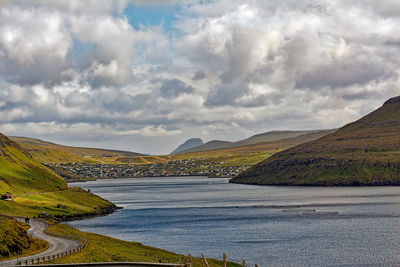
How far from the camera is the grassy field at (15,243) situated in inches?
3735

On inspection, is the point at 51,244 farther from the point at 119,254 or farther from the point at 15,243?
the point at 119,254

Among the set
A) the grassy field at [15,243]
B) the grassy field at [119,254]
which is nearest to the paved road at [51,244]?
the grassy field at [15,243]

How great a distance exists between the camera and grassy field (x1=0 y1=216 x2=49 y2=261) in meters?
94.9

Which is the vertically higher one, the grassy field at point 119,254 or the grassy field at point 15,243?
the grassy field at point 15,243

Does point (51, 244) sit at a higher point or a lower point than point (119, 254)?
higher

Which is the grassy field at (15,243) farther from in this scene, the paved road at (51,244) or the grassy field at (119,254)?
the grassy field at (119,254)

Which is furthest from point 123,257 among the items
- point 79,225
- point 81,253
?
point 79,225

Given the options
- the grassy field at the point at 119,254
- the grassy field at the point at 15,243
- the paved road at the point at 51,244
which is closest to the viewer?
the paved road at the point at 51,244

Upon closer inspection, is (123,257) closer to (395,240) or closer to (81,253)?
(81,253)

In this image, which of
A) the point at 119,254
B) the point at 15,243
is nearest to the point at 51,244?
the point at 15,243

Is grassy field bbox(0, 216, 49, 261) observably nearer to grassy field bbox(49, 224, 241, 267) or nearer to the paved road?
the paved road

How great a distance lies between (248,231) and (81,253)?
82.5m

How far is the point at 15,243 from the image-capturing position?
99.4 m

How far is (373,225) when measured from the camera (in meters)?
169
